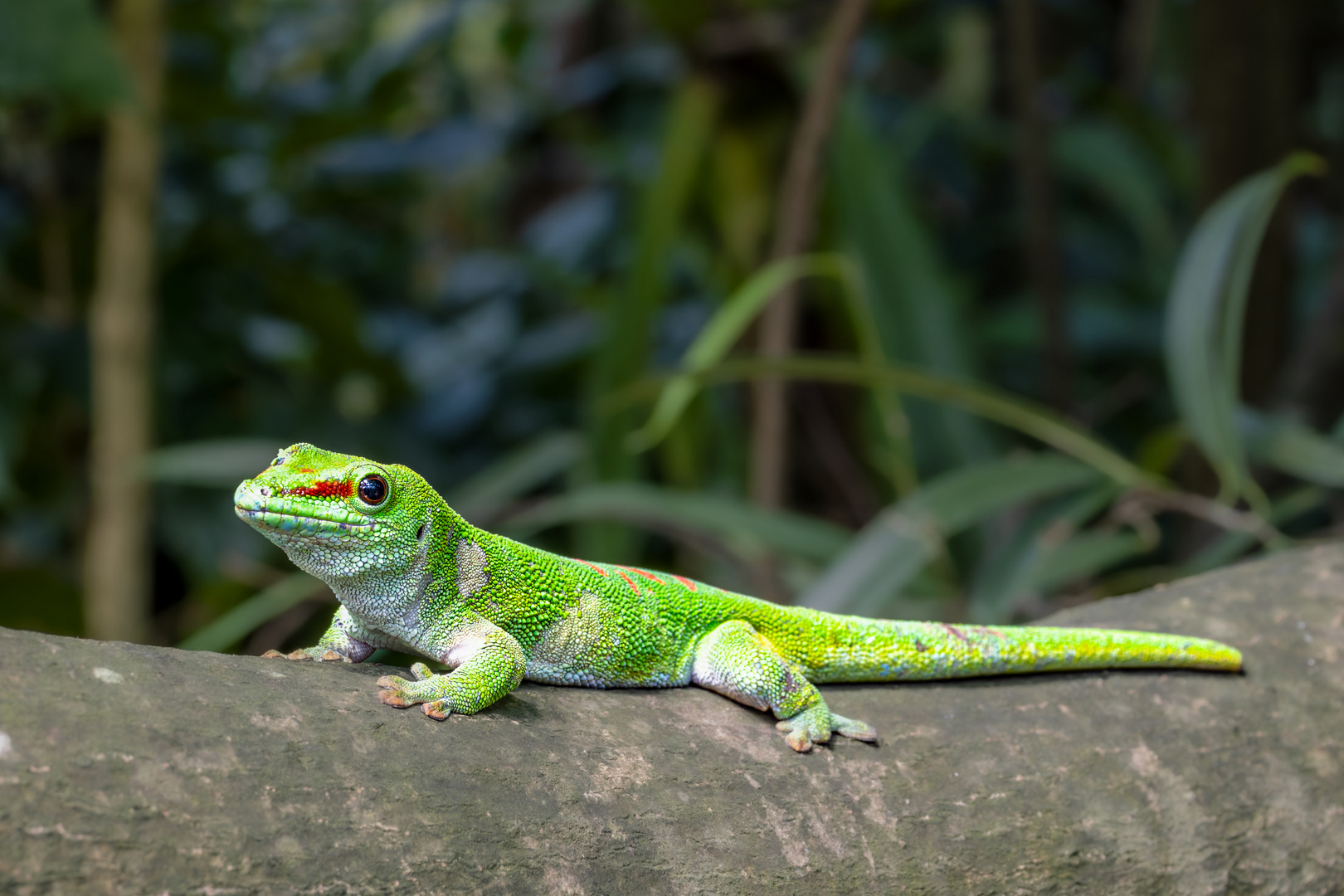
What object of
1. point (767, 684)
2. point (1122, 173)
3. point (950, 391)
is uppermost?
point (1122, 173)

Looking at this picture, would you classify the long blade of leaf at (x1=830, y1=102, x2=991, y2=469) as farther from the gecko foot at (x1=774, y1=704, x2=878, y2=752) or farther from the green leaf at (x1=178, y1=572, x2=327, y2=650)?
the gecko foot at (x1=774, y1=704, x2=878, y2=752)

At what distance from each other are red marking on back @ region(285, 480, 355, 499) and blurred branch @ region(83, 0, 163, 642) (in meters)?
2.08

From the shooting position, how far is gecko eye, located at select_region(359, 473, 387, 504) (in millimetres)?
1782

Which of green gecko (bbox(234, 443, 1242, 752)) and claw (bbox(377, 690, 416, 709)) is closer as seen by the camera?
claw (bbox(377, 690, 416, 709))

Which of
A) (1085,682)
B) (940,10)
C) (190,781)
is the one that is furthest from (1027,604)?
(940,10)

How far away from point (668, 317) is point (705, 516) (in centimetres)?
261

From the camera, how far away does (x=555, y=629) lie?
2.00m

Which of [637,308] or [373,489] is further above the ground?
[373,489]

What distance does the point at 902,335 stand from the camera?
165 inches

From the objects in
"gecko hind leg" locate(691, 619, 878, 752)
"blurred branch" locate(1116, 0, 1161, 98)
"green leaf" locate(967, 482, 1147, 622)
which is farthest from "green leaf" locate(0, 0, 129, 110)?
"blurred branch" locate(1116, 0, 1161, 98)

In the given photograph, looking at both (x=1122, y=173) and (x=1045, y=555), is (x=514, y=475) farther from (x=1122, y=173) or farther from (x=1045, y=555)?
(x=1122, y=173)

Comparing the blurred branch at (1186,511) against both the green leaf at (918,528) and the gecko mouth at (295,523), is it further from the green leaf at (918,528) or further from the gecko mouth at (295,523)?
the gecko mouth at (295,523)

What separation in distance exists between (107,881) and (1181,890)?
153 centimetres

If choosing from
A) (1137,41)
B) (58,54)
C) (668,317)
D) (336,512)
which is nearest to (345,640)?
(336,512)
